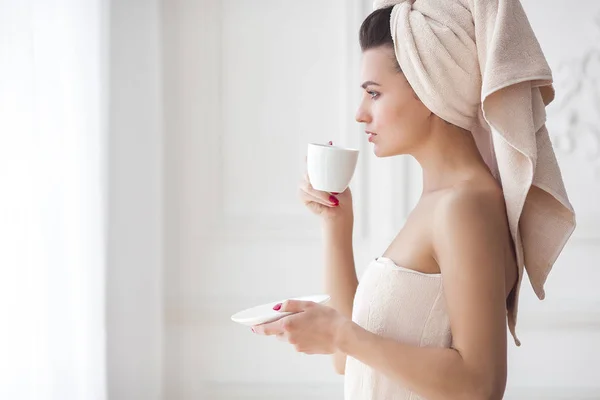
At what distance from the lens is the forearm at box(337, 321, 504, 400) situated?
41.8 inches

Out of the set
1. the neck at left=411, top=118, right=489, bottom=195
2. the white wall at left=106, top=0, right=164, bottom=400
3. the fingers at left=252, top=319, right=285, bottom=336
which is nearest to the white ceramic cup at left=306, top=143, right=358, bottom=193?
the neck at left=411, top=118, right=489, bottom=195

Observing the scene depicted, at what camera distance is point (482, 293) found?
106 centimetres

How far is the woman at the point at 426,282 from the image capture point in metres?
1.07

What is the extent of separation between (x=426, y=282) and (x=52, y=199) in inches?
35.3

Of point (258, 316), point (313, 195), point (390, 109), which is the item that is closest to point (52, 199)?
point (313, 195)

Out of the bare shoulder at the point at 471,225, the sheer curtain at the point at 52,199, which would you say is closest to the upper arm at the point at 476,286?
the bare shoulder at the point at 471,225

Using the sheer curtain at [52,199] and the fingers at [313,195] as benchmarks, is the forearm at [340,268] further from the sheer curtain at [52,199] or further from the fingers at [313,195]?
the sheer curtain at [52,199]

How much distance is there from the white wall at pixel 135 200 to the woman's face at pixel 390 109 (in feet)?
4.63

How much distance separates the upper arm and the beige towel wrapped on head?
8cm

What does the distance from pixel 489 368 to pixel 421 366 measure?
0.34ft

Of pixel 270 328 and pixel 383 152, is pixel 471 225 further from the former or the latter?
pixel 270 328

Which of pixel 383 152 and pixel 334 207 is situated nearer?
pixel 383 152

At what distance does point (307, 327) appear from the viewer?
111 cm

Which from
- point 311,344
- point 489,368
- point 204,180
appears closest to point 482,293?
point 489,368
